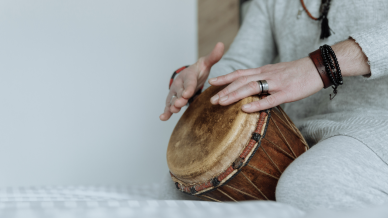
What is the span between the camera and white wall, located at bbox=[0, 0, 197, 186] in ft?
5.53

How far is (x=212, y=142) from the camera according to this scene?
2.08 feet

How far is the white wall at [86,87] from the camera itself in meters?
1.68

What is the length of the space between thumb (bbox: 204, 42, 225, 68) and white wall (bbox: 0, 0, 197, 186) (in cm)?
120

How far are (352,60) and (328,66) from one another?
57mm

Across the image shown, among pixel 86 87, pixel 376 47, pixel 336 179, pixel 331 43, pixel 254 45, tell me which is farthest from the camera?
pixel 86 87

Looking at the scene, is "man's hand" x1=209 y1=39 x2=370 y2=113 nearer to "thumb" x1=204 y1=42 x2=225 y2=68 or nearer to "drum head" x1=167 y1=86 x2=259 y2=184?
"drum head" x1=167 y1=86 x2=259 y2=184

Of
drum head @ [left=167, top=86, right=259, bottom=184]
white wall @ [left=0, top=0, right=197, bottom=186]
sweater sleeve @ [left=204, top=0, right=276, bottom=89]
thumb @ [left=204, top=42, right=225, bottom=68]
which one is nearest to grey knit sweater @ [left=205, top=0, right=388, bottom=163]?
sweater sleeve @ [left=204, top=0, right=276, bottom=89]

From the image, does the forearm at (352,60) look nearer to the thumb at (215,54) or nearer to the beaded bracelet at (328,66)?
the beaded bracelet at (328,66)

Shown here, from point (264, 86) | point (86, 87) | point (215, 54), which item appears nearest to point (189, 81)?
point (215, 54)

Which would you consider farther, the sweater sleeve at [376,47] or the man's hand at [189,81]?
the man's hand at [189,81]

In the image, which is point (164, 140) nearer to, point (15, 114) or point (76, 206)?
point (15, 114)

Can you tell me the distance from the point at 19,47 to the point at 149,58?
0.84 m

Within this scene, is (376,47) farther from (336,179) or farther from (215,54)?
(215,54)

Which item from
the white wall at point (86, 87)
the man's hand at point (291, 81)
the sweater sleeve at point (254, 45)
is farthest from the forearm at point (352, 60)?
the white wall at point (86, 87)
